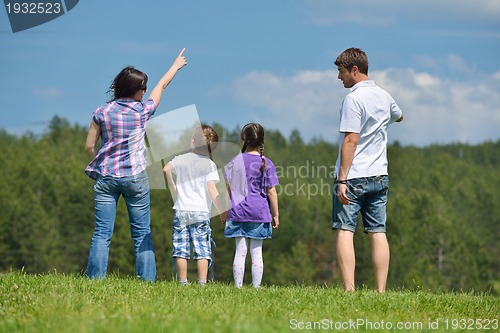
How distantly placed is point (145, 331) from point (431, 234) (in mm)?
87810

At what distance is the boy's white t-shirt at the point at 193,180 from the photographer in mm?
9977

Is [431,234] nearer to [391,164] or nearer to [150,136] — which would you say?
[391,164]

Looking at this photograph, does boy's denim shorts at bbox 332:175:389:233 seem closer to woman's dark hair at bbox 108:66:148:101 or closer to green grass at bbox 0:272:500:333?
green grass at bbox 0:272:500:333

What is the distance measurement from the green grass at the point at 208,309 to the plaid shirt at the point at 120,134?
1246mm

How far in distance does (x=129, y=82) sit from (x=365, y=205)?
2.89 m

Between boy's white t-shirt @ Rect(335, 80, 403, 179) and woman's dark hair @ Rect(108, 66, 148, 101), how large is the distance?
2.22 metres

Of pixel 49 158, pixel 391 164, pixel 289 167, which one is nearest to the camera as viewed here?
pixel 49 158

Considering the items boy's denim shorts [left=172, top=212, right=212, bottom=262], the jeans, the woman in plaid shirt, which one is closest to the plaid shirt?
the woman in plaid shirt

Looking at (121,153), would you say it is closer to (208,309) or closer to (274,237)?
(208,309)

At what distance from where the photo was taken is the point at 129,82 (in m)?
8.56

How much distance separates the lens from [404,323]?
19.7 ft

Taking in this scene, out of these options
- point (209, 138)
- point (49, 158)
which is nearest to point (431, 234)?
point (49, 158)

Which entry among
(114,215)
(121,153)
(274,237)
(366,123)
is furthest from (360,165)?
(274,237)

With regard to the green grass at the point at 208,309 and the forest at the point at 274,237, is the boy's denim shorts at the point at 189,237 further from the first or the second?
the forest at the point at 274,237
